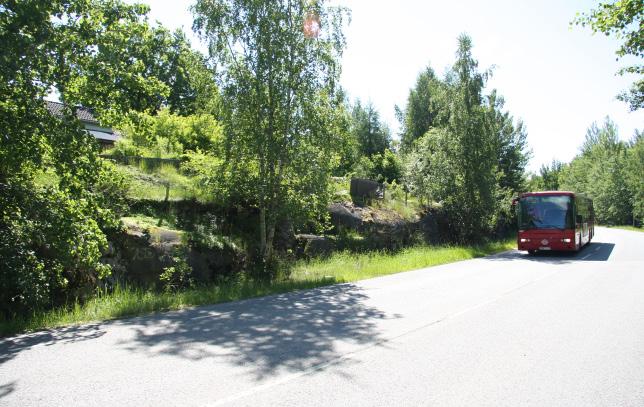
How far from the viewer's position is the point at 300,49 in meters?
13.6

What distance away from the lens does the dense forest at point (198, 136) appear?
728 centimetres

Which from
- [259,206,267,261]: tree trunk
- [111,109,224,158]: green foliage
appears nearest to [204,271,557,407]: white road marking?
[259,206,267,261]: tree trunk

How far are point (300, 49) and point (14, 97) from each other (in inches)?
327

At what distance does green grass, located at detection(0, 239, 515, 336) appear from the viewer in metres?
7.52

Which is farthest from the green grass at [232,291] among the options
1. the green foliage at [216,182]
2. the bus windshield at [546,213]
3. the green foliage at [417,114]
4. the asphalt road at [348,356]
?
the green foliage at [417,114]

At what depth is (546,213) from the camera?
21.4 metres

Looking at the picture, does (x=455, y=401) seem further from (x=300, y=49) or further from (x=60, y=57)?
(x=300, y=49)

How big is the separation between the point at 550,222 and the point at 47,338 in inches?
811

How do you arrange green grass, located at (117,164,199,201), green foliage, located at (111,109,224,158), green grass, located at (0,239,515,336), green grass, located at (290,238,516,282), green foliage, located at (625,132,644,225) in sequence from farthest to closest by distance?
green foliage, located at (625,132,644,225), green foliage, located at (111,109,224,158), green grass, located at (290,238,516,282), green grass, located at (117,164,199,201), green grass, located at (0,239,515,336)

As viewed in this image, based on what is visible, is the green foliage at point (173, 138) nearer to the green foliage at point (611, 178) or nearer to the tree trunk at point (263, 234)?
the tree trunk at point (263, 234)

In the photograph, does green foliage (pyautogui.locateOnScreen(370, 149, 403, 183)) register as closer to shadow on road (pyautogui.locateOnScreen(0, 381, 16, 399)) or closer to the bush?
the bush

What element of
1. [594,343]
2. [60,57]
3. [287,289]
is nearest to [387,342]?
[594,343]

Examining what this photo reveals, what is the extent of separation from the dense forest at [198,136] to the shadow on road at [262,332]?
2087mm

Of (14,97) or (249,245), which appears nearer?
(14,97)
